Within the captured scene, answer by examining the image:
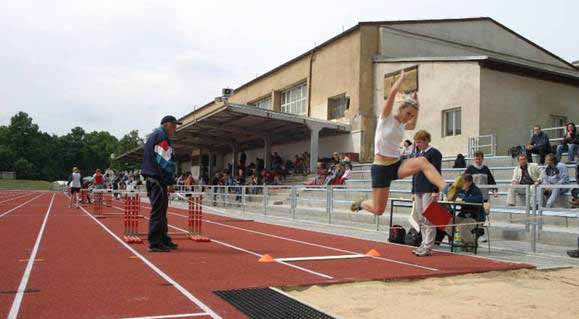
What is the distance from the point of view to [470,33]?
30.4 metres

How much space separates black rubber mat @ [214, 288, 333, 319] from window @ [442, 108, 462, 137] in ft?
60.7

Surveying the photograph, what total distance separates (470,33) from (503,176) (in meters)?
18.1

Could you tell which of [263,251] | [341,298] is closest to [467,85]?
[263,251]

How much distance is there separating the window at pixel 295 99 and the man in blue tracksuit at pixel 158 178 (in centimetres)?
2546

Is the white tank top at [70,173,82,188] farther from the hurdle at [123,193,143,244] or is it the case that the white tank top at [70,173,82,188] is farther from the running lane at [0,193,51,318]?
the hurdle at [123,193,143,244]

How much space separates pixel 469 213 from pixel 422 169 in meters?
3.78

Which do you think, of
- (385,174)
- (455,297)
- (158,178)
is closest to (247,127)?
(158,178)

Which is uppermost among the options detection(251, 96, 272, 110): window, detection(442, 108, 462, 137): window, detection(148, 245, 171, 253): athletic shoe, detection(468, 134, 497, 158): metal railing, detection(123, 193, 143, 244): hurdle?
detection(251, 96, 272, 110): window

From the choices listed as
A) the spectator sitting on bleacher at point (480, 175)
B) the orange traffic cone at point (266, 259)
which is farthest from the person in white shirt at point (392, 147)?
the spectator sitting on bleacher at point (480, 175)

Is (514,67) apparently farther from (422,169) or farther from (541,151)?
(422,169)

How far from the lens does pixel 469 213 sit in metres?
9.48

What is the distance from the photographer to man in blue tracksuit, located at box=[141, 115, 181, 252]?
873 cm

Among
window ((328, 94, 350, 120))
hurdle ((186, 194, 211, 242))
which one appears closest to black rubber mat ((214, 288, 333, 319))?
hurdle ((186, 194, 211, 242))

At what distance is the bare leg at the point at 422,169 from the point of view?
614 cm
